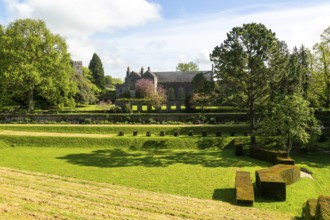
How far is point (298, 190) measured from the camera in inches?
760

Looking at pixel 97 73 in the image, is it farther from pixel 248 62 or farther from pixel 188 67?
pixel 248 62

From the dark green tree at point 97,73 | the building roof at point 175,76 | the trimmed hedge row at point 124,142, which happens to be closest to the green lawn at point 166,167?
the trimmed hedge row at point 124,142

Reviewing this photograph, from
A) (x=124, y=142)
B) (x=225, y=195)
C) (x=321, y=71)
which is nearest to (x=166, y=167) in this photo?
(x=225, y=195)

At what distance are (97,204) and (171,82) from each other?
236ft

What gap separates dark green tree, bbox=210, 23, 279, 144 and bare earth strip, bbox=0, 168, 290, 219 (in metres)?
19.2

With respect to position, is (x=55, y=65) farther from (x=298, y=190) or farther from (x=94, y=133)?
(x=298, y=190)

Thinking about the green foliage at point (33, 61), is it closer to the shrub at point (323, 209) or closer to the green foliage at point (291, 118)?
the green foliage at point (291, 118)

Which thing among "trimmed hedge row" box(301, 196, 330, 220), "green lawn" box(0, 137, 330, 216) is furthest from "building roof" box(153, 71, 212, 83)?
"trimmed hedge row" box(301, 196, 330, 220)

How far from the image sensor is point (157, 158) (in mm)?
28781

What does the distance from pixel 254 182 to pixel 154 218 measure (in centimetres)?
1124

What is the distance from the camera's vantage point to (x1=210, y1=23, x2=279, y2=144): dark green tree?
30938mm

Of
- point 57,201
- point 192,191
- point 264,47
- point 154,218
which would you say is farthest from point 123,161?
point 264,47

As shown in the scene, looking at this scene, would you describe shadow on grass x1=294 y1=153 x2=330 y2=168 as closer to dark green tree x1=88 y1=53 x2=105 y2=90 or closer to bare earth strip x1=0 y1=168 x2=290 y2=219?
bare earth strip x1=0 y1=168 x2=290 y2=219

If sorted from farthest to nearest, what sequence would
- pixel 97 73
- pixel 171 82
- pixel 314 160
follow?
pixel 97 73
pixel 171 82
pixel 314 160
